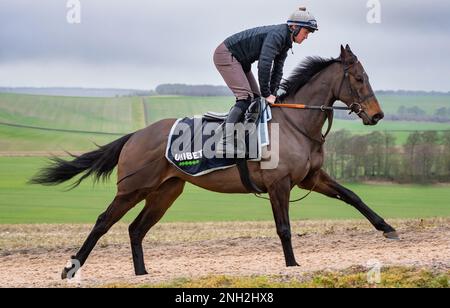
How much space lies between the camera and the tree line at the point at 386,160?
142ft

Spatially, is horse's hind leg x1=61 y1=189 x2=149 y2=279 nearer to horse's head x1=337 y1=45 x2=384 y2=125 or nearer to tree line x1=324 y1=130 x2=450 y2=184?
horse's head x1=337 y1=45 x2=384 y2=125

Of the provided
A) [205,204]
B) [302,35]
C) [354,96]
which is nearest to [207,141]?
[302,35]

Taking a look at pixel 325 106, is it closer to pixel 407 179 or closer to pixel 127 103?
pixel 407 179

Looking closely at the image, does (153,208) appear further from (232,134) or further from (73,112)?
(73,112)

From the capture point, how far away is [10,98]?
71250 mm

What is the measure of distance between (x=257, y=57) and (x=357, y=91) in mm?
1366

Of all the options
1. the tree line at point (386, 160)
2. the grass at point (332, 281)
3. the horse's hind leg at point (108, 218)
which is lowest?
the tree line at point (386, 160)

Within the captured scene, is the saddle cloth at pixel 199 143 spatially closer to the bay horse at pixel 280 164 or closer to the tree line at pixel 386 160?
the bay horse at pixel 280 164

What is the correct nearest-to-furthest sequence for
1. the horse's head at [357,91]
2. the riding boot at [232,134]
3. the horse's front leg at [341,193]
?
the riding boot at [232,134] → the horse's head at [357,91] → the horse's front leg at [341,193]

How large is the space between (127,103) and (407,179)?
1285 inches

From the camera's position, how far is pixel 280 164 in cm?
1065

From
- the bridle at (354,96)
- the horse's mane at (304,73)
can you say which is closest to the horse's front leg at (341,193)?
the bridle at (354,96)

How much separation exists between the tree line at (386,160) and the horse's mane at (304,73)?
3150 centimetres
